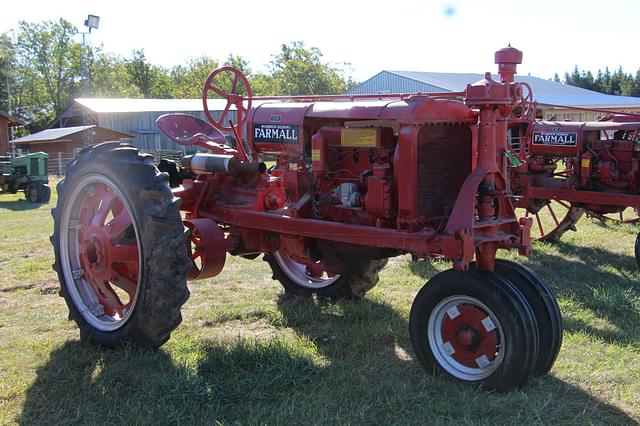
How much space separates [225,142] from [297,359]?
2.38 metres

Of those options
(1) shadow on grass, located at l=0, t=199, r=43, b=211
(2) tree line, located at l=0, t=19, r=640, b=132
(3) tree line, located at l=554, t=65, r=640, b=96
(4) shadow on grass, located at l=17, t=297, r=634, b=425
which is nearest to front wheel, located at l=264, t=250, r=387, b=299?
(4) shadow on grass, located at l=17, t=297, r=634, b=425

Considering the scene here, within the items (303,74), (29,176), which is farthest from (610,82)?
(29,176)

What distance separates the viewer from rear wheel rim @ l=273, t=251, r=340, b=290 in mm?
5426

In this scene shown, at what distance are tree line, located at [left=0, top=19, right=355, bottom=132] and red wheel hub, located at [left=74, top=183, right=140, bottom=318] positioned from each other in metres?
49.1

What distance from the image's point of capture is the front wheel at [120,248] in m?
3.73

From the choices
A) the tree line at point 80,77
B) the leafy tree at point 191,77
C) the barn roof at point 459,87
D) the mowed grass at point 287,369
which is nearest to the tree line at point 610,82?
the tree line at point 80,77

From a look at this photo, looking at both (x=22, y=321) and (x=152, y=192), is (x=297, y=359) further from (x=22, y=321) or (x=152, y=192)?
(x=22, y=321)

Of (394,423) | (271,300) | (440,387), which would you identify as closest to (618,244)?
(271,300)

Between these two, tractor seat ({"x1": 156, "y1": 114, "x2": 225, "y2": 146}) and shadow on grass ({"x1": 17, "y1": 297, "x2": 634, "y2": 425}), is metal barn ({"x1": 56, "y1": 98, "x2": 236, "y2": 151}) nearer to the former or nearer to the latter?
tractor seat ({"x1": 156, "y1": 114, "x2": 225, "y2": 146})

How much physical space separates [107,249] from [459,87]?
33426 mm

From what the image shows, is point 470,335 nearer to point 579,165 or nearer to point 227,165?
point 227,165

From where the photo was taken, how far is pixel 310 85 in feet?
177

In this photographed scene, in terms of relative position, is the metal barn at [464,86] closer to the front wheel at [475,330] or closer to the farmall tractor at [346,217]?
the farmall tractor at [346,217]

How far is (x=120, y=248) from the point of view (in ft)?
13.5
